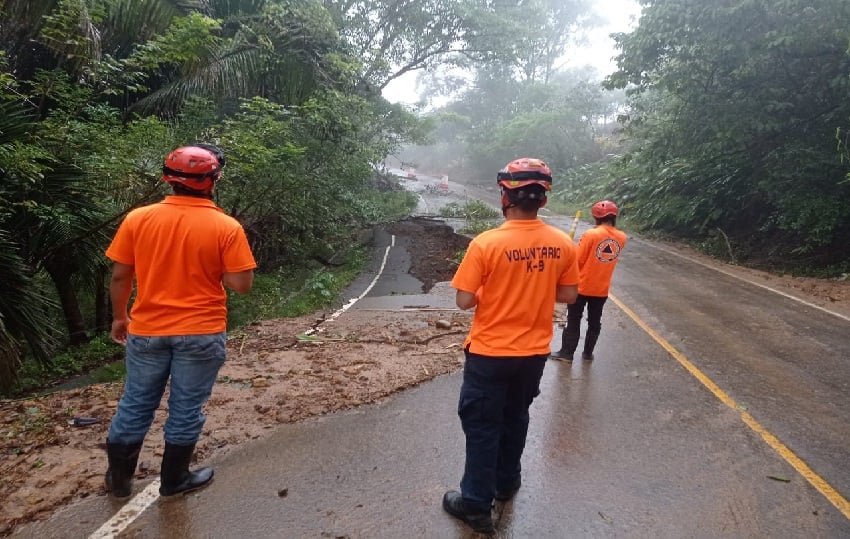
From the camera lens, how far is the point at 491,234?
2830mm

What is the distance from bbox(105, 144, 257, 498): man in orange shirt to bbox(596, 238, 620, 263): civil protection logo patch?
12.3ft

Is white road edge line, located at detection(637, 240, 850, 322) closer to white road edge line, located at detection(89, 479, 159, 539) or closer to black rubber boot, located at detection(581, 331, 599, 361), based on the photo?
black rubber boot, located at detection(581, 331, 599, 361)

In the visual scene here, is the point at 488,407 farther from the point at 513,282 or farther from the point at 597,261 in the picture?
the point at 597,261

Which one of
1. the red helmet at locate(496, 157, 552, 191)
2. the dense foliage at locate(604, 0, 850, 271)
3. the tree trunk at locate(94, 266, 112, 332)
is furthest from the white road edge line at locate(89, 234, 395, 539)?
the dense foliage at locate(604, 0, 850, 271)

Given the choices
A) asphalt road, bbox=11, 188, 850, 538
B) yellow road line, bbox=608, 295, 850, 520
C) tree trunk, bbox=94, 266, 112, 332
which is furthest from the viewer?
Answer: tree trunk, bbox=94, 266, 112, 332

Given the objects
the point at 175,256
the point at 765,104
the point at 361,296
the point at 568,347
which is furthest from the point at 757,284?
the point at 175,256

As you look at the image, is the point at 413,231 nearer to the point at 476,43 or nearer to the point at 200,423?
the point at 476,43

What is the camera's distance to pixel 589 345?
6074 mm

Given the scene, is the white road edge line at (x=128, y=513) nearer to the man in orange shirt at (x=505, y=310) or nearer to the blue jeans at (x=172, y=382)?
the blue jeans at (x=172, y=382)

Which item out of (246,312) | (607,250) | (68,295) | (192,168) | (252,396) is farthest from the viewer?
(246,312)

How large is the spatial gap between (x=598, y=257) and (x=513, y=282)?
3038 millimetres

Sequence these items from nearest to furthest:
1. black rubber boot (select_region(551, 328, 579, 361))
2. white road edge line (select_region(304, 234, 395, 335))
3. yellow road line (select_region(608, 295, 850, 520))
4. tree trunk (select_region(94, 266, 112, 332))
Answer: yellow road line (select_region(608, 295, 850, 520)) → black rubber boot (select_region(551, 328, 579, 361)) → white road edge line (select_region(304, 234, 395, 335)) → tree trunk (select_region(94, 266, 112, 332))

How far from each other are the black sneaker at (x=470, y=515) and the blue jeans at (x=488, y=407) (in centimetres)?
4

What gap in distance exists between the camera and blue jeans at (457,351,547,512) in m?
2.82
